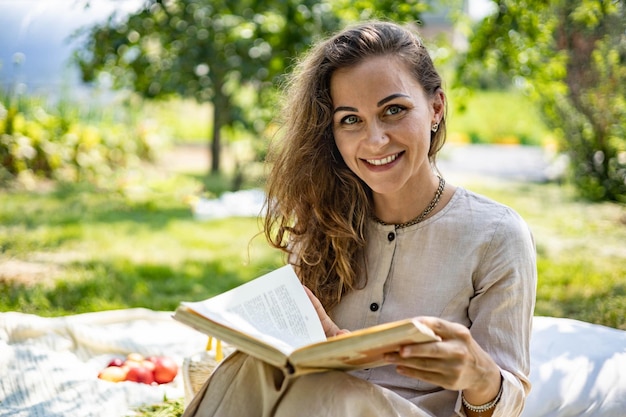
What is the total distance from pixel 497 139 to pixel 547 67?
410 inches

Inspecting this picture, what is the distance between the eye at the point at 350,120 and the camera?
214cm

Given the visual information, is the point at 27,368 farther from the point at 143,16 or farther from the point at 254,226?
the point at 254,226

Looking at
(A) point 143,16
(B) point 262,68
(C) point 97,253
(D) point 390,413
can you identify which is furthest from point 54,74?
(D) point 390,413

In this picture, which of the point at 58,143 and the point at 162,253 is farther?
the point at 58,143

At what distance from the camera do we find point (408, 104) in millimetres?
2062

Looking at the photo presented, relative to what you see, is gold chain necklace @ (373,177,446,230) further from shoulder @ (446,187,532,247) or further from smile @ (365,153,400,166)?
smile @ (365,153,400,166)

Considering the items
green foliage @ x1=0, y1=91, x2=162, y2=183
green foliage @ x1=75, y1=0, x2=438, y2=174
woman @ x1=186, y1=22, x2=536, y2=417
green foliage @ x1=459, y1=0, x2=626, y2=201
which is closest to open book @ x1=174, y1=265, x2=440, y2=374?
woman @ x1=186, y1=22, x2=536, y2=417

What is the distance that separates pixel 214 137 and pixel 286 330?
774cm

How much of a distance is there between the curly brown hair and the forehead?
22mm

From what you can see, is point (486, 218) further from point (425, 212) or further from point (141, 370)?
point (141, 370)

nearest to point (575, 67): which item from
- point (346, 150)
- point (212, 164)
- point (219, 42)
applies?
point (219, 42)

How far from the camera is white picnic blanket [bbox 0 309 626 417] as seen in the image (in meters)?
2.73

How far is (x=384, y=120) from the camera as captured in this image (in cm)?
208

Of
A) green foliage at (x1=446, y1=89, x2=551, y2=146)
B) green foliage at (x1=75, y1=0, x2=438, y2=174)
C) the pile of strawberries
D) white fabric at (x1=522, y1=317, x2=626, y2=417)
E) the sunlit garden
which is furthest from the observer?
green foliage at (x1=446, y1=89, x2=551, y2=146)
